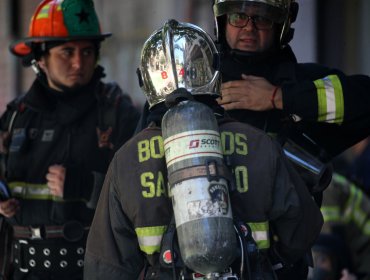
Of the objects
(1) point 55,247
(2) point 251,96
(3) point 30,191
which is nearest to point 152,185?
(2) point 251,96

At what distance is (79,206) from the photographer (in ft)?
16.5

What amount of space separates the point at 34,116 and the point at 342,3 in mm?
4009

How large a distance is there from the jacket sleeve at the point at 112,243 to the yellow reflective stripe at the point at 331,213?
7.01 feet

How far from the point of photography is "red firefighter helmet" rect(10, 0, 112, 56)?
5.30 meters

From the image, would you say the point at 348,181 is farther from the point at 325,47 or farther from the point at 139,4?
the point at 139,4

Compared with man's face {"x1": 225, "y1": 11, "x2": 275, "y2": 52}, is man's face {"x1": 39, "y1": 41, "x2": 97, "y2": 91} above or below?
below

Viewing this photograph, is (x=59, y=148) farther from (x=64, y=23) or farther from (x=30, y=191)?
(x=64, y=23)

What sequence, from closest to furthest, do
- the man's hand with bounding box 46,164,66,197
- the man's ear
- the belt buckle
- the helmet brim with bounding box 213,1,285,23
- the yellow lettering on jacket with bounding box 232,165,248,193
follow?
1. the yellow lettering on jacket with bounding box 232,165,248,193
2. the helmet brim with bounding box 213,1,285,23
3. the man's hand with bounding box 46,164,66,197
4. the belt buckle
5. the man's ear

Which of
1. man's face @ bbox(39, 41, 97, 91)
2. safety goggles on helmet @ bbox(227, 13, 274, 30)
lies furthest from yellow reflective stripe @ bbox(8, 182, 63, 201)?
safety goggles on helmet @ bbox(227, 13, 274, 30)

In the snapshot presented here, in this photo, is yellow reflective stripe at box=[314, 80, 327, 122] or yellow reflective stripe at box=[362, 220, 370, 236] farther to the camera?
yellow reflective stripe at box=[362, 220, 370, 236]

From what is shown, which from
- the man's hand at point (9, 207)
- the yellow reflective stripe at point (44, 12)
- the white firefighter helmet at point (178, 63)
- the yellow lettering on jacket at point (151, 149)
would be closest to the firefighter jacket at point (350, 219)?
the man's hand at point (9, 207)

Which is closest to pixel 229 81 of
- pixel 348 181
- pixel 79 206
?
pixel 79 206

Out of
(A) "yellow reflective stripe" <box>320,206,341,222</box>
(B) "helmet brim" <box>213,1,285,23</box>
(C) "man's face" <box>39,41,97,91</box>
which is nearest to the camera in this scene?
(B) "helmet brim" <box>213,1,285,23</box>

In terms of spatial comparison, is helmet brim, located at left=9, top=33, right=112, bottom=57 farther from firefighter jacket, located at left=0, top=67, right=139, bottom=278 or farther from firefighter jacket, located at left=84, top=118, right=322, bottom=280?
firefighter jacket, located at left=84, top=118, right=322, bottom=280
